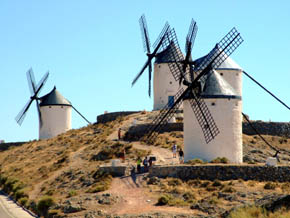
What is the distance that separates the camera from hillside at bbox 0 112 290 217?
90.4 feet

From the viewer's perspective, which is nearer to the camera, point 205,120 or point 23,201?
point 23,201

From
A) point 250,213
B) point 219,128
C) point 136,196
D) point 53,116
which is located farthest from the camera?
point 53,116

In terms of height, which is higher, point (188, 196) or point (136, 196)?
point (188, 196)

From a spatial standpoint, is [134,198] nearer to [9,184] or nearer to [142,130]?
[9,184]

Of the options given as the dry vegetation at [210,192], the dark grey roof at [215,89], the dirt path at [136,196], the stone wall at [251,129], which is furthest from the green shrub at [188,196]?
the stone wall at [251,129]

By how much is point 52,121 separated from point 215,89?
2563cm

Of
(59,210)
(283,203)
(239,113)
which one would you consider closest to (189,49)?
(239,113)

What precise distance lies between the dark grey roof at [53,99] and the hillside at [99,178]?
5025 millimetres

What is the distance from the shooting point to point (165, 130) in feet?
141

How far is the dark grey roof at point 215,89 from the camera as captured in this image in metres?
33.9

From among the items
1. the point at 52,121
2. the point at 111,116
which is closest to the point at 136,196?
the point at 111,116

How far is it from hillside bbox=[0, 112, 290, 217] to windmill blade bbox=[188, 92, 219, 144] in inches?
121

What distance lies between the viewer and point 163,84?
161 feet

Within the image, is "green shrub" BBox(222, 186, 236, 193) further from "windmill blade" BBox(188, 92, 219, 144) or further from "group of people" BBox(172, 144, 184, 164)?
"group of people" BBox(172, 144, 184, 164)
